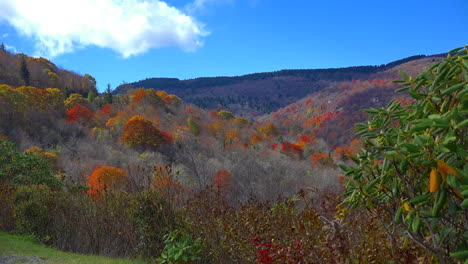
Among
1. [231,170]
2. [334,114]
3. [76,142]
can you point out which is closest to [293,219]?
[231,170]

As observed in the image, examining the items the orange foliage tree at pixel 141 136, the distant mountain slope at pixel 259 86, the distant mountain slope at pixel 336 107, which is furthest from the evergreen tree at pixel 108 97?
the distant mountain slope at pixel 259 86

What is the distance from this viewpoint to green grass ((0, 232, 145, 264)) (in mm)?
5215

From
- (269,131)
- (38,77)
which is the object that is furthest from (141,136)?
Answer: (269,131)

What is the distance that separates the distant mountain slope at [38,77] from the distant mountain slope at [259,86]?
62.2 m

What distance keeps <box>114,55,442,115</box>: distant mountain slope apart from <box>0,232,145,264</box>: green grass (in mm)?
121759

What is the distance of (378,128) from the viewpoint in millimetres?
1831

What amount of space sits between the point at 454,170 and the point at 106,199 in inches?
246

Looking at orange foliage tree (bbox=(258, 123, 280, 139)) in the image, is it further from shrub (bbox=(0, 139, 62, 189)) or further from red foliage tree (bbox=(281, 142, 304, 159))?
shrub (bbox=(0, 139, 62, 189))

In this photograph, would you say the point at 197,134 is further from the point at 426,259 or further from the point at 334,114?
the point at 426,259

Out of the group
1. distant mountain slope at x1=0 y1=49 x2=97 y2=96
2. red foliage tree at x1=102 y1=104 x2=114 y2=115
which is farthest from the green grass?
distant mountain slope at x1=0 y1=49 x2=97 y2=96

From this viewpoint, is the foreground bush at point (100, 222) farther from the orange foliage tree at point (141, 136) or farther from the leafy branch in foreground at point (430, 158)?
the orange foliage tree at point (141, 136)

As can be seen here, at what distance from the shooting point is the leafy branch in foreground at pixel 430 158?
1.16 metres

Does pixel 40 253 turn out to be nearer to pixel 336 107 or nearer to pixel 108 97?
pixel 108 97

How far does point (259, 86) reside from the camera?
5955 inches
